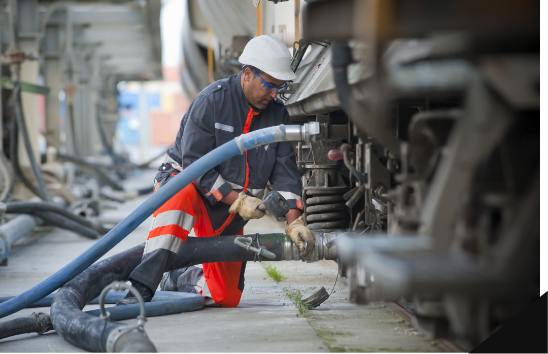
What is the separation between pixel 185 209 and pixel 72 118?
9.75 m

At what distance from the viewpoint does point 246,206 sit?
112 inches

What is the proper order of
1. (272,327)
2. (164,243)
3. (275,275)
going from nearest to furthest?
(272,327), (164,243), (275,275)

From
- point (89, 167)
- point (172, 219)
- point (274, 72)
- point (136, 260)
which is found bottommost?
point (89, 167)

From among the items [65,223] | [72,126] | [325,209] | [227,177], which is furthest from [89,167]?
[227,177]

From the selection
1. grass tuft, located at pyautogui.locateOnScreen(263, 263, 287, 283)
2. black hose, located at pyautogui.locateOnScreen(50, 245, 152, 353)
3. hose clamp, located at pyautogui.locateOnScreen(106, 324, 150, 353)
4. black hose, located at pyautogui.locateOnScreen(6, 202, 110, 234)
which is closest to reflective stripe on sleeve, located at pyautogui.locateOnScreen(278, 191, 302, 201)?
black hose, located at pyautogui.locateOnScreen(50, 245, 152, 353)

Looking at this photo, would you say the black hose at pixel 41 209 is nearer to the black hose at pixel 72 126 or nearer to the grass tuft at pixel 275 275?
the grass tuft at pixel 275 275

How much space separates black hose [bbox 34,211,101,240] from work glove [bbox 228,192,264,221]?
3157 mm

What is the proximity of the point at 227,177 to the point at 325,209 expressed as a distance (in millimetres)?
693

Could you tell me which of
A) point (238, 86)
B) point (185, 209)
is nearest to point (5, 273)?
point (185, 209)

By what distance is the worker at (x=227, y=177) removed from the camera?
9.48 ft

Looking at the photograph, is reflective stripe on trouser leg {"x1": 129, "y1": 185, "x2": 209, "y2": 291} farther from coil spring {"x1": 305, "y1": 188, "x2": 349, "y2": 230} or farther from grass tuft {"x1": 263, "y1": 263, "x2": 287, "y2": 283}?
grass tuft {"x1": 263, "y1": 263, "x2": 287, "y2": 283}

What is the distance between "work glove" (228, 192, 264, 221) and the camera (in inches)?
112

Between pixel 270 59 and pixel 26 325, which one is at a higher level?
pixel 270 59

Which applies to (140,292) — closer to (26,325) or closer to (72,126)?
(26,325)
